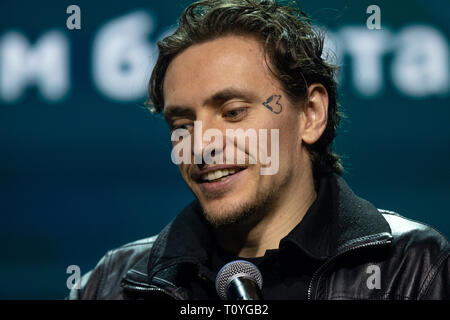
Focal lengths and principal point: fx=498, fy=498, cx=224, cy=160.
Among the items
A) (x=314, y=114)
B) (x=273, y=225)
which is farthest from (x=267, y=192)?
(x=314, y=114)

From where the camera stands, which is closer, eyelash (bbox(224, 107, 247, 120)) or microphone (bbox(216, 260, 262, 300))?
microphone (bbox(216, 260, 262, 300))

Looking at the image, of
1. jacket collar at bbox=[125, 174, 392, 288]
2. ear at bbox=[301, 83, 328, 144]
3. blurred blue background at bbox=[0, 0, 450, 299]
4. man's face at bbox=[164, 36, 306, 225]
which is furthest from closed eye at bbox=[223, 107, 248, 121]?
A: blurred blue background at bbox=[0, 0, 450, 299]

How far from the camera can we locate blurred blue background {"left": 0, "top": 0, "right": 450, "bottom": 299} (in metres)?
3.02

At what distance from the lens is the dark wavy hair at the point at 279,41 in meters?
2.05

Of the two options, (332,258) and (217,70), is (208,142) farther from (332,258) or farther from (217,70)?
(332,258)

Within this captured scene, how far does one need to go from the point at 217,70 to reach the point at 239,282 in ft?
2.96

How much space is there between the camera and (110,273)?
2.28 m

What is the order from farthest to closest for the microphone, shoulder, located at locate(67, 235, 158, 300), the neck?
shoulder, located at locate(67, 235, 158, 300), the neck, the microphone

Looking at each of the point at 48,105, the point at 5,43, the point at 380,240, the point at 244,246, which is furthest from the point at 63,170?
the point at 380,240

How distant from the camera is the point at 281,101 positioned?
1.97m

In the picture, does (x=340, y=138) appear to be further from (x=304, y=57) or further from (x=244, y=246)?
(x=244, y=246)

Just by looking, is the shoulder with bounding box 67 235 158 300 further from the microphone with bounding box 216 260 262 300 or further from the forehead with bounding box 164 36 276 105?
the microphone with bounding box 216 260 262 300

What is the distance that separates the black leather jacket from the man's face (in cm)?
22

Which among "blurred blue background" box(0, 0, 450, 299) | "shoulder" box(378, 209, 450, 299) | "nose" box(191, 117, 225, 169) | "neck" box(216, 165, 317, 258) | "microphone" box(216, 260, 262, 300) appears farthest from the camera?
"blurred blue background" box(0, 0, 450, 299)
